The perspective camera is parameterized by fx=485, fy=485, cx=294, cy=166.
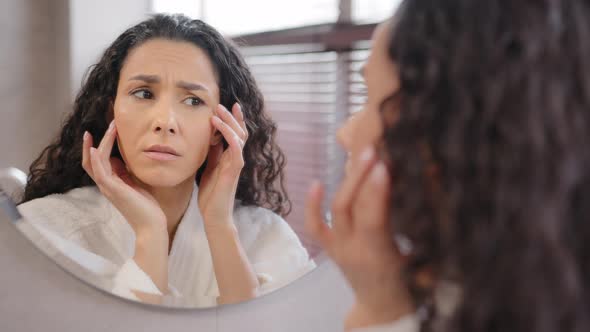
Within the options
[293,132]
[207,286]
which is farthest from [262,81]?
[207,286]

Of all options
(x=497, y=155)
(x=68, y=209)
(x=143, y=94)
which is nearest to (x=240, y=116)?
(x=143, y=94)

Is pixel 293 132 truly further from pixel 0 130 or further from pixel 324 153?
pixel 0 130

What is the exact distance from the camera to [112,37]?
58cm

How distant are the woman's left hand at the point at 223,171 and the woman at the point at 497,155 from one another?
12.0 inches

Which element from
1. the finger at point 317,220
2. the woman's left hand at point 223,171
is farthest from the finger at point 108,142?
the finger at point 317,220

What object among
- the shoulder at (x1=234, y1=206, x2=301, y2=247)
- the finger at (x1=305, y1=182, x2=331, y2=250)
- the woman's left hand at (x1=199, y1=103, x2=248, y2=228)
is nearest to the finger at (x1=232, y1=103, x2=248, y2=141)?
the woman's left hand at (x1=199, y1=103, x2=248, y2=228)

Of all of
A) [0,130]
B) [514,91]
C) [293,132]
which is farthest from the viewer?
[293,132]

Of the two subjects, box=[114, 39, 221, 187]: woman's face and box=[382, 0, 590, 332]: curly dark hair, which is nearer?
box=[382, 0, 590, 332]: curly dark hair

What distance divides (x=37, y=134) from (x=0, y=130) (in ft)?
0.13

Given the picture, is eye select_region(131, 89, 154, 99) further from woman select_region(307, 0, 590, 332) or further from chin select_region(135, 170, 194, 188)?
woman select_region(307, 0, 590, 332)

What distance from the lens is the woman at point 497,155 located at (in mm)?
309

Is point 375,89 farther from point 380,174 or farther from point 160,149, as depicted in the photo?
point 160,149

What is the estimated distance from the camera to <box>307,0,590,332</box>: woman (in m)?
0.31

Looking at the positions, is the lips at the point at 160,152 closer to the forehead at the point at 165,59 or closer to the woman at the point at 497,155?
the forehead at the point at 165,59
